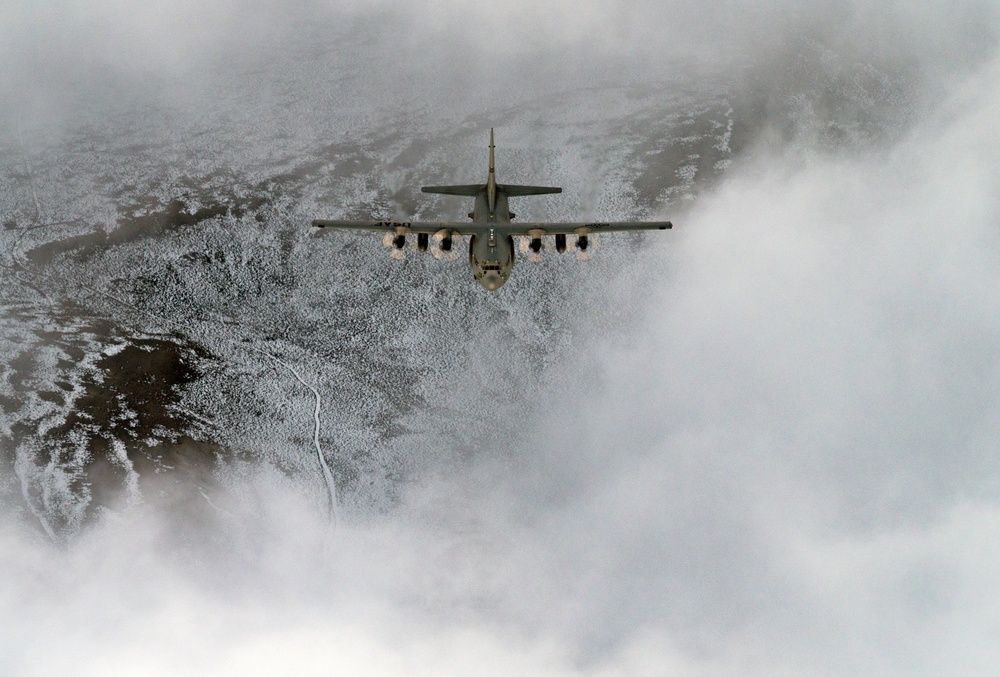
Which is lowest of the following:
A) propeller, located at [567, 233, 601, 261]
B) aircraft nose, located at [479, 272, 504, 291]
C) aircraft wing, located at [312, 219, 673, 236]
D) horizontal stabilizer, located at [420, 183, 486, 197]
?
aircraft nose, located at [479, 272, 504, 291]

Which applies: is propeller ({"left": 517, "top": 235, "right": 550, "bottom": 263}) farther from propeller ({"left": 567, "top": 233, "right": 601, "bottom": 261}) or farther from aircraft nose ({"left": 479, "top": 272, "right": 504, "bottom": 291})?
aircraft nose ({"left": 479, "top": 272, "right": 504, "bottom": 291})

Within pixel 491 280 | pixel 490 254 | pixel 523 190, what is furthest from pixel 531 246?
pixel 523 190

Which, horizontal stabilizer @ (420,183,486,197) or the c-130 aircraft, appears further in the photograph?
horizontal stabilizer @ (420,183,486,197)

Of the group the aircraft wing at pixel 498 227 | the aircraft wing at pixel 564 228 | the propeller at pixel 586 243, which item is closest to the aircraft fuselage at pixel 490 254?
the aircraft wing at pixel 498 227

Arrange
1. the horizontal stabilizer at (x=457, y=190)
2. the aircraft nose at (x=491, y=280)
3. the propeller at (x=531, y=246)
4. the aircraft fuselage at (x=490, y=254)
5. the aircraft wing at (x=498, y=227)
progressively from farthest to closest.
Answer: the horizontal stabilizer at (x=457, y=190) < the aircraft nose at (x=491, y=280) < the aircraft fuselage at (x=490, y=254) < the propeller at (x=531, y=246) < the aircraft wing at (x=498, y=227)

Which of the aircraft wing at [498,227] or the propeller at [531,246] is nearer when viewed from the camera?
the aircraft wing at [498,227]

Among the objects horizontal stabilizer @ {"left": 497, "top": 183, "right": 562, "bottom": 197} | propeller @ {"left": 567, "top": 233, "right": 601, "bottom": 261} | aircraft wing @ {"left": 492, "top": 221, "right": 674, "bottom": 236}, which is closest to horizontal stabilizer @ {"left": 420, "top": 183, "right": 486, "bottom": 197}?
horizontal stabilizer @ {"left": 497, "top": 183, "right": 562, "bottom": 197}

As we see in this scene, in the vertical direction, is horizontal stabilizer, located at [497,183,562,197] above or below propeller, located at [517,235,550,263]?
above

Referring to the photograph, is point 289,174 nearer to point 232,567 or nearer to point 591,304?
point 591,304

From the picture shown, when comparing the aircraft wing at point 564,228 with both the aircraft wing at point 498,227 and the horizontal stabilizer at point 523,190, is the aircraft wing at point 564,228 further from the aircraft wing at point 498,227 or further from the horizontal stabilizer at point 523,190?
the horizontal stabilizer at point 523,190
